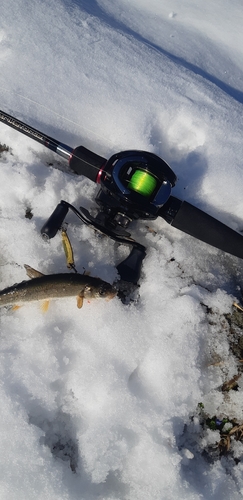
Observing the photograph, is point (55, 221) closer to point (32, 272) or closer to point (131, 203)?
point (32, 272)

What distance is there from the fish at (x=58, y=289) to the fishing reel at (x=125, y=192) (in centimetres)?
30

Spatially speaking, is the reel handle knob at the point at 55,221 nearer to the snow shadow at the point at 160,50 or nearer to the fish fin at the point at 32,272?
the fish fin at the point at 32,272

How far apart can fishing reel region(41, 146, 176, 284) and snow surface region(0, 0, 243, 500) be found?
0.84 ft

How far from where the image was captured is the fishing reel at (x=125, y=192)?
2.86 m

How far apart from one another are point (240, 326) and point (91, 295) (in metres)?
1.40

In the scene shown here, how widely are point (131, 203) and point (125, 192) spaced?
97mm

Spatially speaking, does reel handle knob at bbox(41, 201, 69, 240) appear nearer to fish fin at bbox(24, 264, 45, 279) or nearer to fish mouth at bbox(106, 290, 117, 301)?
fish fin at bbox(24, 264, 45, 279)


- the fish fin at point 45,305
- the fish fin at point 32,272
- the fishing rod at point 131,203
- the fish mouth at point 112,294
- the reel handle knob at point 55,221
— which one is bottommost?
the fish fin at point 45,305

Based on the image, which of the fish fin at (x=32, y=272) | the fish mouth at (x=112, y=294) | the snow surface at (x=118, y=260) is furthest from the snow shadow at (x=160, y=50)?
the fish fin at (x=32, y=272)

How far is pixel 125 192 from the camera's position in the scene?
9.23 feet

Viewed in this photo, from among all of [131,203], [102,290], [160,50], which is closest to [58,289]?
[102,290]

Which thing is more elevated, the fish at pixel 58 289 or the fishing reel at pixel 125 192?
the fishing reel at pixel 125 192

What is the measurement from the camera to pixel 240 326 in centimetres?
330

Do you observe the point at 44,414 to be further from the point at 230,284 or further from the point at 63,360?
the point at 230,284
